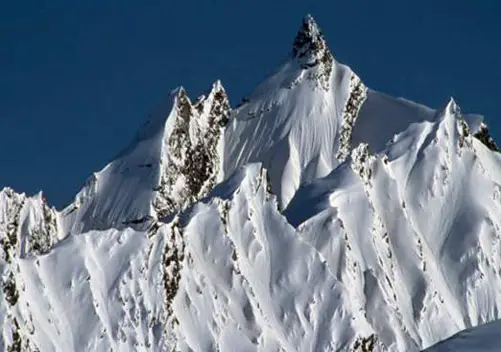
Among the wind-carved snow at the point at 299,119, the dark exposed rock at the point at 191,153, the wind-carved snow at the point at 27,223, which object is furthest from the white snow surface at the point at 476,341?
the wind-carved snow at the point at 299,119

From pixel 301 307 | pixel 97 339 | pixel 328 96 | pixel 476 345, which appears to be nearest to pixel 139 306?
pixel 97 339

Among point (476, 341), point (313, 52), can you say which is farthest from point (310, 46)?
point (476, 341)

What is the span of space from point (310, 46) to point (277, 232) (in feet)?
138

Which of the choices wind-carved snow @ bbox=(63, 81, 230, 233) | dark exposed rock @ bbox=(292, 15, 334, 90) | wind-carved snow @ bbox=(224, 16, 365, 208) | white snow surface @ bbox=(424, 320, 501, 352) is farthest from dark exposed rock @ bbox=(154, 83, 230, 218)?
white snow surface @ bbox=(424, 320, 501, 352)

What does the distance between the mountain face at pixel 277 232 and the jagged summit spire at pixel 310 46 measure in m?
0.16

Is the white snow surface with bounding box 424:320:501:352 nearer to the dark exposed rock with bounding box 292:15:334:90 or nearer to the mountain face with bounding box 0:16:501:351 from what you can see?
the mountain face with bounding box 0:16:501:351

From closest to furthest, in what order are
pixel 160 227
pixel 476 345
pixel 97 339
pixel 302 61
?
1. pixel 476 345
2. pixel 97 339
3. pixel 160 227
4. pixel 302 61

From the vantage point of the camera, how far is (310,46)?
13812 centimetres

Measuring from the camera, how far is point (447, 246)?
114 meters

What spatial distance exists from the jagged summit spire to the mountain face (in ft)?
0.54

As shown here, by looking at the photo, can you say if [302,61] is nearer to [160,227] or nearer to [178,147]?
[178,147]

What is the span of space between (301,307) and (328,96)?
Result: 4338 centimetres

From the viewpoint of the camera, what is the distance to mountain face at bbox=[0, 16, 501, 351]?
85.2 metres

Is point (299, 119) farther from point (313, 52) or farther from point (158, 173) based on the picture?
point (158, 173)
